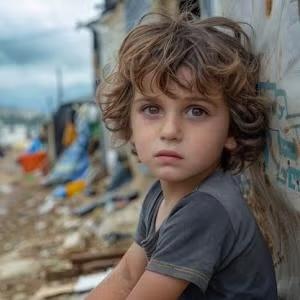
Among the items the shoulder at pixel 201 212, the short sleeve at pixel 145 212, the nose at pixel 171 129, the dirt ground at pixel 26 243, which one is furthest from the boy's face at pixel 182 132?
the dirt ground at pixel 26 243

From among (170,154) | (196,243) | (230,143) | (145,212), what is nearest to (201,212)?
(196,243)

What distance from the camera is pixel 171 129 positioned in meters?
1.31

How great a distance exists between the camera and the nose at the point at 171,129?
1.31 m

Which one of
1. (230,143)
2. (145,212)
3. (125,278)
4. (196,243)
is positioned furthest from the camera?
(125,278)

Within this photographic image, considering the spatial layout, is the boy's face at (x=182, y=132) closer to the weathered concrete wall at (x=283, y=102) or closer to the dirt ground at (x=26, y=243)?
the weathered concrete wall at (x=283, y=102)

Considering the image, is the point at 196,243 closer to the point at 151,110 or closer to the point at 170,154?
the point at 170,154

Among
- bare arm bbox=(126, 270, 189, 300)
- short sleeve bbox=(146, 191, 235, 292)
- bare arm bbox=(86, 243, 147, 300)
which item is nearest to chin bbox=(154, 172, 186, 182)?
short sleeve bbox=(146, 191, 235, 292)

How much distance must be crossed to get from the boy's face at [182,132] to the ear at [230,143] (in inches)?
1.2

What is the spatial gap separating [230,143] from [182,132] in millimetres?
190

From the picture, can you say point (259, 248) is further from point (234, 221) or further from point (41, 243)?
point (41, 243)

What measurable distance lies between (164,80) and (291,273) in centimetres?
64

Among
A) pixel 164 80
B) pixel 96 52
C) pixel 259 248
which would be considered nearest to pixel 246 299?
pixel 259 248

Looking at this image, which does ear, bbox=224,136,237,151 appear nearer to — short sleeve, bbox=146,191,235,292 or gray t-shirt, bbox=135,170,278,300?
gray t-shirt, bbox=135,170,278,300

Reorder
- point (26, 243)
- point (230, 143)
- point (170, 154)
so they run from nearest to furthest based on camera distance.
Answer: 1. point (170, 154)
2. point (230, 143)
3. point (26, 243)
